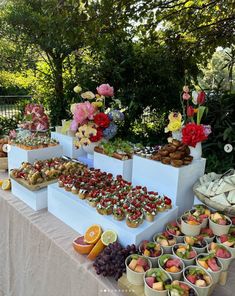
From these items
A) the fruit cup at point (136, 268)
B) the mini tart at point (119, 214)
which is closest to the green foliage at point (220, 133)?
the mini tart at point (119, 214)

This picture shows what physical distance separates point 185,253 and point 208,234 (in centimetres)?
14

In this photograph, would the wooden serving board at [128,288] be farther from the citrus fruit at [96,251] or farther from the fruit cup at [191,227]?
the fruit cup at [191,227]

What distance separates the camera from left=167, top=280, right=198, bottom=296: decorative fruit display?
1.99 ft

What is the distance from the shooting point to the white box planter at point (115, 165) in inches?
48.3

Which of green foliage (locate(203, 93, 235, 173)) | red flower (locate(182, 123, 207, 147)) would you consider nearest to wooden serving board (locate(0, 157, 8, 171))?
red flower (locate(182, 123, 207, 147))

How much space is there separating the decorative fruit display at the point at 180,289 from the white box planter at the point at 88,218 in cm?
19

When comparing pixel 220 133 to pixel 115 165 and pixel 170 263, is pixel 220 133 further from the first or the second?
pixel 170 263

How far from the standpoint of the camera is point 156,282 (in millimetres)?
649

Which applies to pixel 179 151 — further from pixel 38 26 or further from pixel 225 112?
pixel 38 26

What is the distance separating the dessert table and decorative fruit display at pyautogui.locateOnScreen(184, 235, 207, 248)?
0.11 meters

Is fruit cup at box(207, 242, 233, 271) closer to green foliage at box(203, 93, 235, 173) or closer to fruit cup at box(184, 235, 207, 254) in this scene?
fruit cup at box(184, 235, 207, 254)

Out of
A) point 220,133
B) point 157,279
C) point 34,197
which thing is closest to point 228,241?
point 157,279

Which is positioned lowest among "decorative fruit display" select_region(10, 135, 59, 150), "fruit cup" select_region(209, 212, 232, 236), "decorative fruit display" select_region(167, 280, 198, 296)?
"decorative fruit display" select_region(167, 280, 198, 296)

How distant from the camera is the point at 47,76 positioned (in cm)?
344
